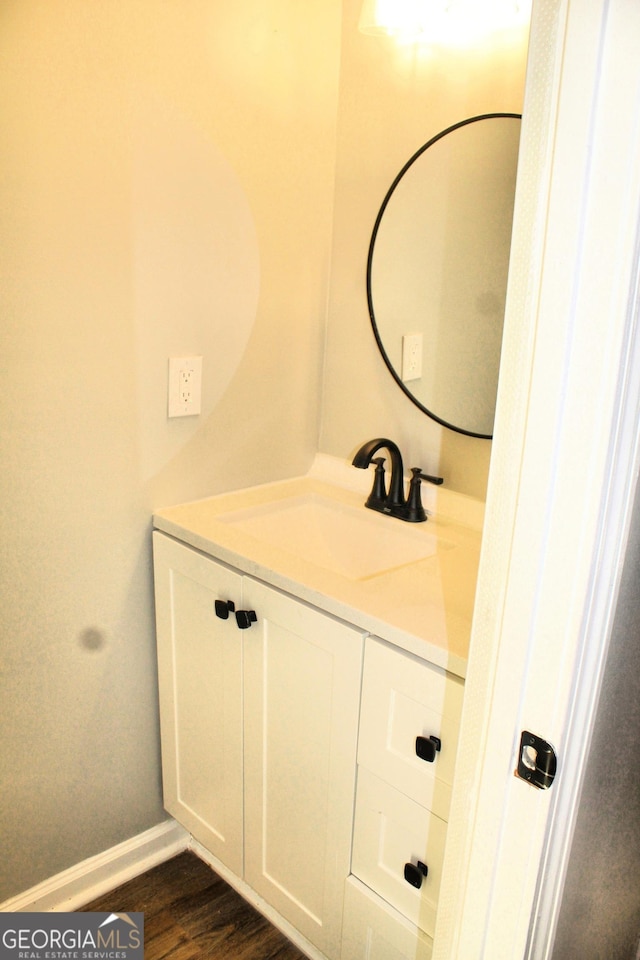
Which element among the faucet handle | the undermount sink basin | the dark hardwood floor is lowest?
the dark hardwood floor

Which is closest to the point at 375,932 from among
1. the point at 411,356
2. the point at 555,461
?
the point at 555,461

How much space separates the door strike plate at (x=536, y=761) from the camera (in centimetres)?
70

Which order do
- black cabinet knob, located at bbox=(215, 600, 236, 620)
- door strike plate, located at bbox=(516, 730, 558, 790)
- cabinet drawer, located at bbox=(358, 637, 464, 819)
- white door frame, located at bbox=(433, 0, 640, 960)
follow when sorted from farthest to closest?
black cabinet knob, located at bbox=(215, 600, 236, 620) < cabinet drawer, located at bbox=(358, 637, 464, 819) < door strike plate, located at bbox=(516, 730, 558, 790) < white door frame, located at bbox=(433, 0, 640, 960)

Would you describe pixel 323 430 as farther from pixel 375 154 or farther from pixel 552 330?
pixel 552 330

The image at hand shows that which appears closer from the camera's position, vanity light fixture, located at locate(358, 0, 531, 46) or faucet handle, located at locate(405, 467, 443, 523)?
vanity light fixture, located at locate(358, 0, 531, 46)

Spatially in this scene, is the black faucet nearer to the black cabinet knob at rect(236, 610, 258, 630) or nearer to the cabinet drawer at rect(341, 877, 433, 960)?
the black cabinet knob at rect(236, 610, 258, 630)

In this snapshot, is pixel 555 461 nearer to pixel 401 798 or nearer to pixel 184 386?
pixel 401 798

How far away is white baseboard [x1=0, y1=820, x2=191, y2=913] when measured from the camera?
1595 millimetres

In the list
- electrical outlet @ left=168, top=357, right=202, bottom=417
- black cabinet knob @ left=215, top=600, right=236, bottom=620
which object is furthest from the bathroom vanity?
electrical outlet @ left=168, top=357, right=202, bottom=417

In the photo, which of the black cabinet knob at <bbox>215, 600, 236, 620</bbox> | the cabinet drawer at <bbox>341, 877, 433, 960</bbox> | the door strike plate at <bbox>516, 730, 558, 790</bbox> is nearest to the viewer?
the door strike plate at <bbox>516, 730, 558, 790</bbox>

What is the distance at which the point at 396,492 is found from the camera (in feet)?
5.37

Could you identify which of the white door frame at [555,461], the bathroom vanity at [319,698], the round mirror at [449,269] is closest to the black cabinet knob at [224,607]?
the bathroom vanity at [319,698]

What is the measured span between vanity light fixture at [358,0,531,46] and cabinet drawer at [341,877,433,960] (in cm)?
162

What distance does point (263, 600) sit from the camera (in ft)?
4.48
